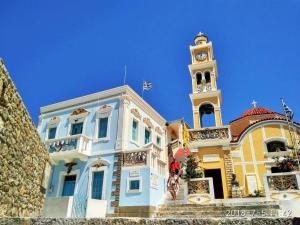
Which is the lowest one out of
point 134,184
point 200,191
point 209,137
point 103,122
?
point 200,191

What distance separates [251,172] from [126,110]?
328 inches

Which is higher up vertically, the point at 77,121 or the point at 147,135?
the point at 77,121

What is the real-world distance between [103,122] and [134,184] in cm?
523

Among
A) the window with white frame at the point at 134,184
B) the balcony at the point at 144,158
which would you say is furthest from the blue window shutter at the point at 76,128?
the window with white frame at the point at 134,184

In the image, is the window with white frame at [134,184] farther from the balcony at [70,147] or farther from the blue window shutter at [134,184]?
the balcony at [70,147]

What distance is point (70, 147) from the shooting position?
51.0 feet

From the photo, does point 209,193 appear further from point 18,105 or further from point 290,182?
point 18,105

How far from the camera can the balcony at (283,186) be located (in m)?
10.7

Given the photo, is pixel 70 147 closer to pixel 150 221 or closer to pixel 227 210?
pixel 227 210

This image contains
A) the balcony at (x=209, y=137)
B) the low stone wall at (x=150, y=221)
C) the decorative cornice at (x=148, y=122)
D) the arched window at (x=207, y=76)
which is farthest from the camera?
the arched window at (x=207, y=76)

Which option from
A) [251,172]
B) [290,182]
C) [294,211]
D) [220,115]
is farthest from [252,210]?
[220,115]

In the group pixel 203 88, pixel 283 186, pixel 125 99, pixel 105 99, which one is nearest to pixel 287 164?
pixel 283 186

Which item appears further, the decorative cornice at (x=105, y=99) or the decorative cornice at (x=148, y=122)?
the decorative cornice at (x=148, y=122)

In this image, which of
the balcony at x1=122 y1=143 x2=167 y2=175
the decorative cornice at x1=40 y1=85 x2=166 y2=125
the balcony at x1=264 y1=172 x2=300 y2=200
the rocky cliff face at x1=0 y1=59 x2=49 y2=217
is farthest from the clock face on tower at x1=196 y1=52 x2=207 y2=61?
the rocky cliff face at x1=0 y1=59 x2=49 y2=217
